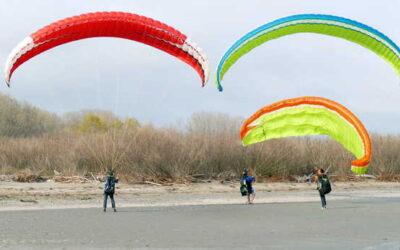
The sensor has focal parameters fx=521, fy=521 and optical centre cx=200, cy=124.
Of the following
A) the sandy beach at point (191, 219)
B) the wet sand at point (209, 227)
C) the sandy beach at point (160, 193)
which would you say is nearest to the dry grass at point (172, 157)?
the sandy beach at point (160, 193)

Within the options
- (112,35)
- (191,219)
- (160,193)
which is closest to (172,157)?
(160,193)

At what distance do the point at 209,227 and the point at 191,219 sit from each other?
5.32ft

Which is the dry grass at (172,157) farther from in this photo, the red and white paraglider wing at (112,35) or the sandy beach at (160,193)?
the red and white paraglider wing at (112,35)

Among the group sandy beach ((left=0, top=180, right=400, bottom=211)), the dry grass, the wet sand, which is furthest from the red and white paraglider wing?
the dry grass

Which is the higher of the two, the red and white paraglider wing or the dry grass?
the red and white paraglider wing

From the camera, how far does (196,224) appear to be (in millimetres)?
12719

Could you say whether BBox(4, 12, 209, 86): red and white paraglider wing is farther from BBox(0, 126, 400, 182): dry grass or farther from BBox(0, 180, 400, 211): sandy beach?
BBox(0, 126, 400, 182): dry grass

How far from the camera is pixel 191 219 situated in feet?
45.0

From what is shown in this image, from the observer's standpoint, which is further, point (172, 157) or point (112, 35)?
point (172, 157)

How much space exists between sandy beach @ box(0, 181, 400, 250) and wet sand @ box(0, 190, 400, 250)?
0.02 m

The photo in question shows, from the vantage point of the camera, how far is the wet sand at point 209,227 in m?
9.92

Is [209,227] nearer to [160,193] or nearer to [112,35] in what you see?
[112,35]

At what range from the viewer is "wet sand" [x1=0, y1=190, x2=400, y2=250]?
9.92m

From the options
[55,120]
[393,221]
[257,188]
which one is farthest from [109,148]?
[55,120]
